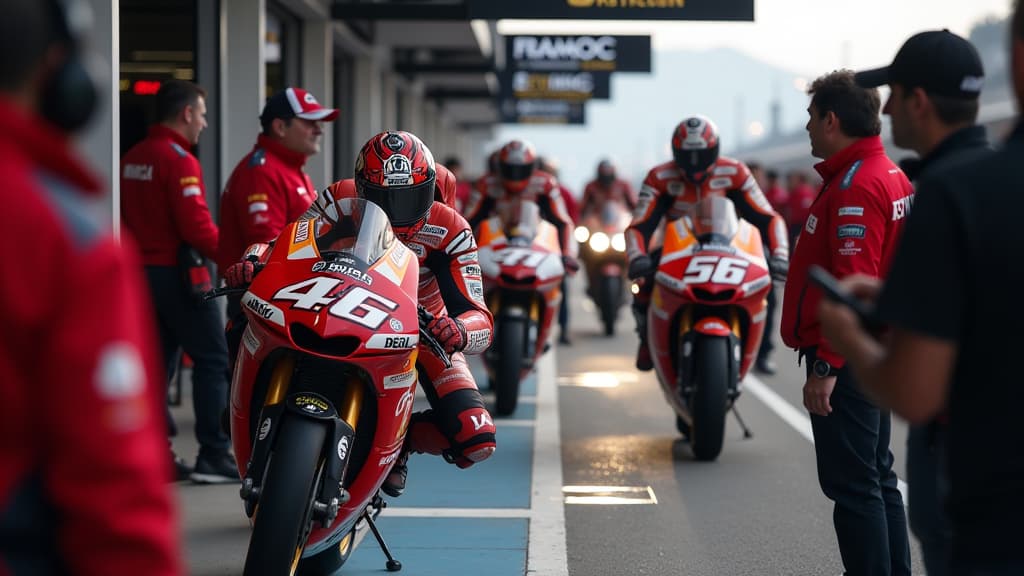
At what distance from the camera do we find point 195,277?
7.77 metres

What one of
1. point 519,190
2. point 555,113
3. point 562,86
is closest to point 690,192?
point 519,190

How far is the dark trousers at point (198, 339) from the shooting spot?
7.76 metres

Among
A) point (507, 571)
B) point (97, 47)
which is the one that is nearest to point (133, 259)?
point (507, 571)

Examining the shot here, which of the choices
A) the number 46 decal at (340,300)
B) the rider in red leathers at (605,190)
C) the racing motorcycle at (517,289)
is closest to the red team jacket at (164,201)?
the racing motorcycle at (517,289)

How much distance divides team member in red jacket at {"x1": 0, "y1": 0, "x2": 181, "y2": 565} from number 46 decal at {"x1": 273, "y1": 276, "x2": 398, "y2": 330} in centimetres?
242

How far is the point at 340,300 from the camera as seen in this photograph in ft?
14.7

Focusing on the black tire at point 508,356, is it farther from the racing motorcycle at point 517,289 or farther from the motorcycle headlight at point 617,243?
the motorcycle headlight at point 617,243

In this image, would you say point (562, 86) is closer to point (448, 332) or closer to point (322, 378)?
point (448, 332)

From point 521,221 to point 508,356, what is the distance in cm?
136

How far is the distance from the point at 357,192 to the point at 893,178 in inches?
81.9

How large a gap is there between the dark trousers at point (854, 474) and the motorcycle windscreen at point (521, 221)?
5864 mm

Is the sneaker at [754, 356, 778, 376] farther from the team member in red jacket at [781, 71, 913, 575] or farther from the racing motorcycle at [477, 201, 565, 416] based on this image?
the team member in red jacket at [781, 71, 913, 575]

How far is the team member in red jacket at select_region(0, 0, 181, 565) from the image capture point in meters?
1.93

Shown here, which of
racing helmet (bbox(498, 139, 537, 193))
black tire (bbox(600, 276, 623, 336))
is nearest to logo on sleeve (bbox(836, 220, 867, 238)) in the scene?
racing helmet (bbox(498, 139, 537, 193))
